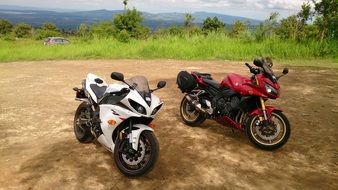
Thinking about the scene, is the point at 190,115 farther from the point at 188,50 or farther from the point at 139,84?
the point at 188,50

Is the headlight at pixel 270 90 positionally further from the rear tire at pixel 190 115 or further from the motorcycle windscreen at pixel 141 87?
the motorcycle windscreen at pixel 141 87

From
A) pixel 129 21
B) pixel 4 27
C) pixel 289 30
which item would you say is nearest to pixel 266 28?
pixel 289 30

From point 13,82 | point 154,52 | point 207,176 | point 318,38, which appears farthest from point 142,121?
point 318,38

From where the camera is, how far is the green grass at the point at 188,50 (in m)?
14.2

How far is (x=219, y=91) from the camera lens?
603 cm

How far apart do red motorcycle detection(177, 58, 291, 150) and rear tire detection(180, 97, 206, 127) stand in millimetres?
18

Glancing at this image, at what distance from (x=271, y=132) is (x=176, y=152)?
1466 millimetres

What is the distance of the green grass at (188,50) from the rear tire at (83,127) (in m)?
9.29

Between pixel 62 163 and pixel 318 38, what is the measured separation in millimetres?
13468

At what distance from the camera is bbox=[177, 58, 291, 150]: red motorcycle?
5.36 metres

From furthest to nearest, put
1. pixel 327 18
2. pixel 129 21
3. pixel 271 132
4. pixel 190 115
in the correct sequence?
pixel 129 21, pixel 327 18, pixel 190 115, pixel 271 132

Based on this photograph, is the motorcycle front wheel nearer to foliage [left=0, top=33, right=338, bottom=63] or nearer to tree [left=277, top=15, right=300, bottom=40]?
foliage [left=0, top=33, right=338, bottom=63]

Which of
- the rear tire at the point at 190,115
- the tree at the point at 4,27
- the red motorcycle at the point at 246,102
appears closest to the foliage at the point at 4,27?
the tree at the point at 4,27

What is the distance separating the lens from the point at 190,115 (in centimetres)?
671
